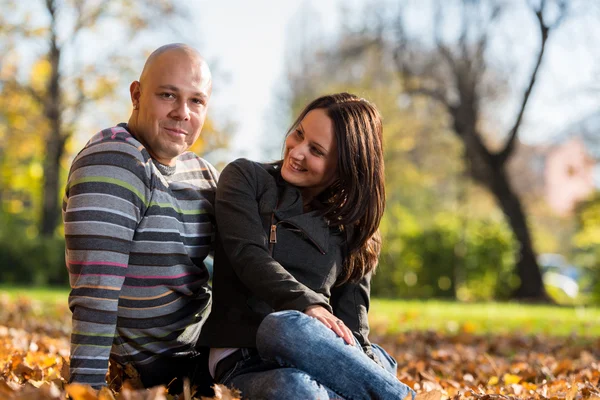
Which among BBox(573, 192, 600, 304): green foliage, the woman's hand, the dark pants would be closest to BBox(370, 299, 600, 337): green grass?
BBox(573, 192, 600, 304): green foliage

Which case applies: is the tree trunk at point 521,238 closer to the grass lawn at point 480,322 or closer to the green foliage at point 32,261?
the grass lawn at point 480,322

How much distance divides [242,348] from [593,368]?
2.27 meters

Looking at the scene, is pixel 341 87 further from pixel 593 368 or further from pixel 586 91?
pixel 593 368

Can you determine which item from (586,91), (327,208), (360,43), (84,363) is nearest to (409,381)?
(327,208)

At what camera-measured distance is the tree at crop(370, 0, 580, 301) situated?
50.1ft

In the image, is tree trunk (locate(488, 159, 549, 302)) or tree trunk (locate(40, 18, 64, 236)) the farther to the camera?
tree trunk (locate(40, 18, 64, 236))

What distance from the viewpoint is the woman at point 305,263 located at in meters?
2.34

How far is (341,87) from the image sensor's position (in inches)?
860

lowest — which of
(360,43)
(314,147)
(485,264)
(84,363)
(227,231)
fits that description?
(485,264)

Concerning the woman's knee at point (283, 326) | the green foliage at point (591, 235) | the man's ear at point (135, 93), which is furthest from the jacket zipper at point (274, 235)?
the green foliage at point (591, 235)

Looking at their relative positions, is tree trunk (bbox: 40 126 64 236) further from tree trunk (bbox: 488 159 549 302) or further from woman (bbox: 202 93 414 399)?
woman (bbox: 202 93 414 399)

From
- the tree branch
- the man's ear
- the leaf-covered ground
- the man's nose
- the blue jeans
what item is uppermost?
the tree branch

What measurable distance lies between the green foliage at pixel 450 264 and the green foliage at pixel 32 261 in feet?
23.3

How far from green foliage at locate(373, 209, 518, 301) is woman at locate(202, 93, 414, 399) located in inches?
512
